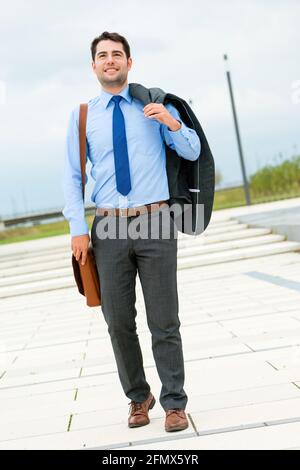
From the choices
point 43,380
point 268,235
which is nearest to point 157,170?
point 43,380

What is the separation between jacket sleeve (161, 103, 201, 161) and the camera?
10.5ft

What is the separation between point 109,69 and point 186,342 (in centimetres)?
277

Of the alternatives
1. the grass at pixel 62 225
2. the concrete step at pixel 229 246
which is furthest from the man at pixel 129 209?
the grass at pixel 62 225

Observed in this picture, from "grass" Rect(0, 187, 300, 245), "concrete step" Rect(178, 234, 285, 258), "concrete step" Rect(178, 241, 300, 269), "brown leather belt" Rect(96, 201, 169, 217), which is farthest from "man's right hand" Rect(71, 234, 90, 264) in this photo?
"grass" Rect(0, 187, 300, 245)

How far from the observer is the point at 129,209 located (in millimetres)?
3305

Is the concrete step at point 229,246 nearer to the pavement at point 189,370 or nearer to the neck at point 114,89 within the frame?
the pavement at point 189,370

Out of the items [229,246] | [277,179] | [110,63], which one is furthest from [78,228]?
[277,179]

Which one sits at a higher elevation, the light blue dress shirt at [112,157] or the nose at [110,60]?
the nose at [110,60]

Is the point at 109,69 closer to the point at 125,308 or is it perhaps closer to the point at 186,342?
the point at 125,308

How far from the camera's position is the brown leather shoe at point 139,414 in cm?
342

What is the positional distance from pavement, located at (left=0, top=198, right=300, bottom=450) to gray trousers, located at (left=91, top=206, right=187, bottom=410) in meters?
0.33

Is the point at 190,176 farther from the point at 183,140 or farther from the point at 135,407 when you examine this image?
the point at 135,407

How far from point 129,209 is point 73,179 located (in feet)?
1.13

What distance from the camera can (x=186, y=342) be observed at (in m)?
5.50
